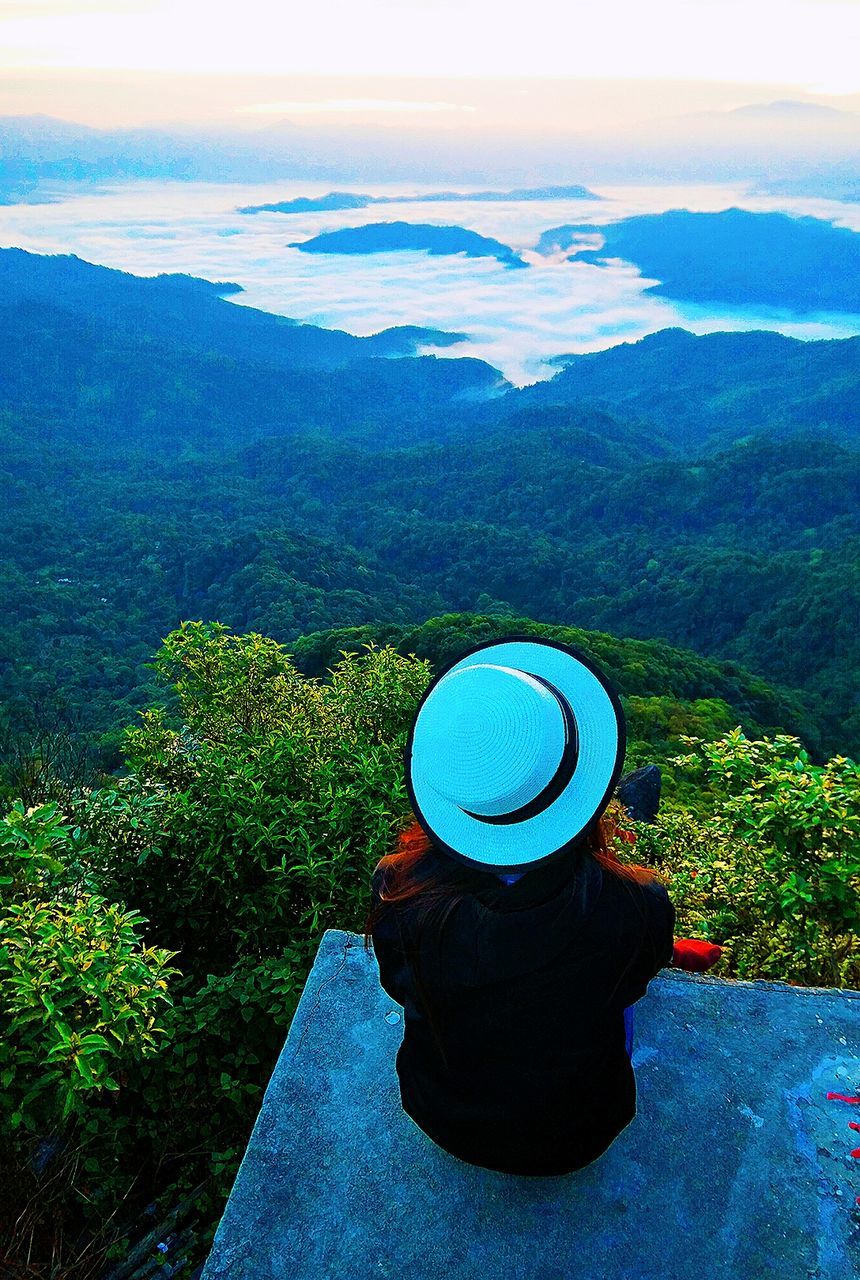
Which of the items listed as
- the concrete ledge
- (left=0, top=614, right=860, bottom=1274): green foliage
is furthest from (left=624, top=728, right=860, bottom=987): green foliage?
the concrete ledge

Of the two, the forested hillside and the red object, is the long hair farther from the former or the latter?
the forested hillside

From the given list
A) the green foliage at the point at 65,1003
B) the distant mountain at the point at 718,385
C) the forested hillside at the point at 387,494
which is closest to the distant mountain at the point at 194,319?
the forested hillside at the point at 387,494

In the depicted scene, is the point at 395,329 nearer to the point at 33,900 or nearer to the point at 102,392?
the point at 102,392

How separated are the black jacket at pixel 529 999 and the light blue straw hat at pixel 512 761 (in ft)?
0.30

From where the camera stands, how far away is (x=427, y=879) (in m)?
2.07

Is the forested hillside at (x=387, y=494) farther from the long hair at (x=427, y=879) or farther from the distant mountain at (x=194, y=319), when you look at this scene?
the long hair at (x=427, y=879)

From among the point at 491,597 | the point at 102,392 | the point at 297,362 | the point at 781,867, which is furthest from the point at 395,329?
the point at 781,867

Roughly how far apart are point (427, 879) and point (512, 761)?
0.46 metres

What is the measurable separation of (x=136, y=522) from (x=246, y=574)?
98.9ft

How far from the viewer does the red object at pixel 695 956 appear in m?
3.17

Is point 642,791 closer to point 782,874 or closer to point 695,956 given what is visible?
point 782,874

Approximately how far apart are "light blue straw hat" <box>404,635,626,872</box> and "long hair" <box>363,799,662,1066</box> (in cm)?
8

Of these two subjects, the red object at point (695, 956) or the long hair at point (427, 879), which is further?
the red object at point (695, 956)

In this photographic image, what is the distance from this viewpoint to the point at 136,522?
85.4m
